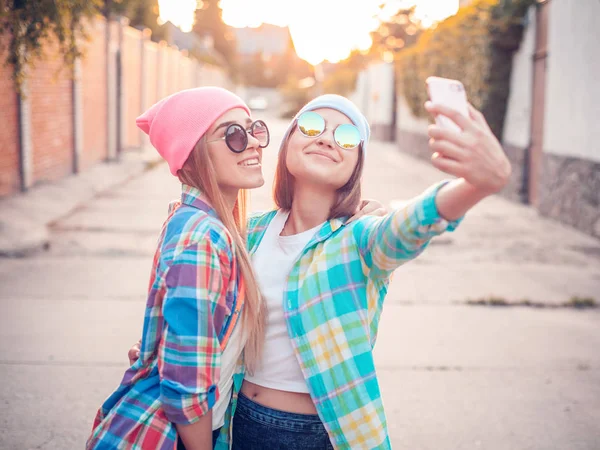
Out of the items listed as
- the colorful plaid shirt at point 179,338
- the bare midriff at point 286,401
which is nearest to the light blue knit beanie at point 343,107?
the colorful plaid shirt at point 179,338

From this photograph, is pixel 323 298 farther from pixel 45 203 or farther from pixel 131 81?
pixel 131 81

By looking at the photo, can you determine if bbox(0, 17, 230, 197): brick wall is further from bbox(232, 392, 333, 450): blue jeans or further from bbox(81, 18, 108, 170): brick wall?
bbox(232, 392, 333, 450): blue jeans

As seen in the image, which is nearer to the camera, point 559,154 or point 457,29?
point 559,154

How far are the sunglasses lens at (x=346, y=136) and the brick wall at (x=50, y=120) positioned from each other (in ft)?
28.1

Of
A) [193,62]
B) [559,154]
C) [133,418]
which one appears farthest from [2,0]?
[193,62]

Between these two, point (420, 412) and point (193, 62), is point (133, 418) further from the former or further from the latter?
point (193, 62)

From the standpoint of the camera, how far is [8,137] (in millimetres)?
9164

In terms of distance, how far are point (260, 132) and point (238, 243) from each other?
412mm

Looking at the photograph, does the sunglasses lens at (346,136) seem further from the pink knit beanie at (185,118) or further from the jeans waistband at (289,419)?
the jeans waistband at (289,419)

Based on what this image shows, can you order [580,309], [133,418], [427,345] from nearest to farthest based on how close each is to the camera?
[133,418], [427,345], [580,309]

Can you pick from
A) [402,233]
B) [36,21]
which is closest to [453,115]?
[402,233]

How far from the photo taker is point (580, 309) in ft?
17.9

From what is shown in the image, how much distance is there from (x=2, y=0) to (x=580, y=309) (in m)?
5.62

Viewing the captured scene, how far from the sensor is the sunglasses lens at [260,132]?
6.55 feet
